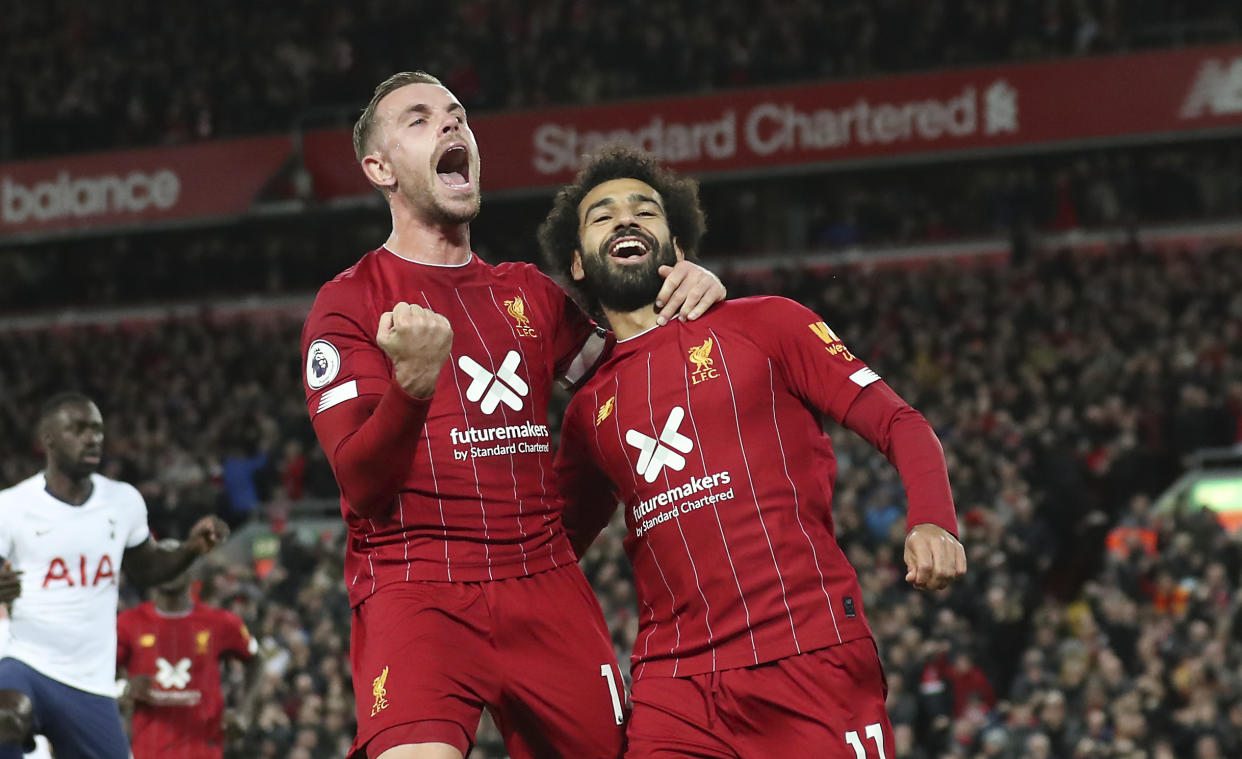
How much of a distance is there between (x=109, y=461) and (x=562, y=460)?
1642cm

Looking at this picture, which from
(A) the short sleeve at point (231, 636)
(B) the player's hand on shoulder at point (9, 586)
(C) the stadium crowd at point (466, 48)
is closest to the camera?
(B) the player's hand on shoulder at point (9, 586)

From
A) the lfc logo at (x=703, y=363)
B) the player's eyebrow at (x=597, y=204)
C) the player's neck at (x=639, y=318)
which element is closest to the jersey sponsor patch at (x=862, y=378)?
the lfc logo at (x=703, y=363)

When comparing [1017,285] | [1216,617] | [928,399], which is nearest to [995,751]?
[1216,617]

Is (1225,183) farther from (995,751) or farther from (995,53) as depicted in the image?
(995,751)

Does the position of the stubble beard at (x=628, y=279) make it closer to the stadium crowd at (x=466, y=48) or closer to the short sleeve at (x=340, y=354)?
the short sleeve at (x=340, y=354)

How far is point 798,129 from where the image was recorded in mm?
22062

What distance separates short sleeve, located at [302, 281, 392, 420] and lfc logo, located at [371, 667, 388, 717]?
0.71 metres

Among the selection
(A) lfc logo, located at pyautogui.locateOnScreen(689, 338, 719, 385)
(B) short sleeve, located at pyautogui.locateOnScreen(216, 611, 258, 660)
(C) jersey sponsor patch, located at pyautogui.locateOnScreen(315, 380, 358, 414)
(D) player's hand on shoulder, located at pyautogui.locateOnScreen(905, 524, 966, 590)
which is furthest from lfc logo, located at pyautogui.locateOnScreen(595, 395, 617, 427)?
(B) short sleeve, located at pyautogui.locateOnScreen(216, 611, 258, 660)

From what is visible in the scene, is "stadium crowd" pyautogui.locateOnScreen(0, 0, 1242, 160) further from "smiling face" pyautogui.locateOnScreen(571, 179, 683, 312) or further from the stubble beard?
the stubble beard

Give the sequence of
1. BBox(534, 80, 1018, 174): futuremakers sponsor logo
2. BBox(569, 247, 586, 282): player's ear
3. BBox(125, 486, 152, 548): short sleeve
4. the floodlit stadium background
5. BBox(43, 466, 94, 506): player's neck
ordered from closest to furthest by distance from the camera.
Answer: BBox(569, 247, 586, 282): player's ear < BBox(43, 466, 94, 506): player's neck < BBox(125, 486, 152, 548): short sleeve < the floodlit stadium background < BBox(534, 80, 1018, 174): futuremakers sponsor logo

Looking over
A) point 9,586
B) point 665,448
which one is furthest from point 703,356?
point 9,586

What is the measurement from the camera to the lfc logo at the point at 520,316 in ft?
15.8

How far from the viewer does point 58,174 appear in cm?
2462

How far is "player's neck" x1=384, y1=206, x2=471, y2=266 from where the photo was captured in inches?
190
